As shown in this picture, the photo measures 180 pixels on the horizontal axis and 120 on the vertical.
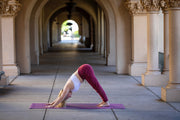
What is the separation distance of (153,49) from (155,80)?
987 millimetres

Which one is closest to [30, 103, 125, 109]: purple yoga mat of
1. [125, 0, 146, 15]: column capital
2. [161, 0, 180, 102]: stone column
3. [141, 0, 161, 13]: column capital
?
[161, 0, 180, 102]: stone column

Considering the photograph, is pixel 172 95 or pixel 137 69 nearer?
pixel 172 95

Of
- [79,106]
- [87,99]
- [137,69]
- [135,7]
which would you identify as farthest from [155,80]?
[79,106]

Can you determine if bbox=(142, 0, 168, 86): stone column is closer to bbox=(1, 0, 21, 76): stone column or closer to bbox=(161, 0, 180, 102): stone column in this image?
A: bbox=(161, 0, 180, 102): stone column

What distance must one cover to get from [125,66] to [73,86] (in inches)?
278

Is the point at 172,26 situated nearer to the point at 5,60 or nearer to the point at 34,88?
the point at 34,88

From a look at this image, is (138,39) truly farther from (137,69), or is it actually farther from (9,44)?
(9,44)

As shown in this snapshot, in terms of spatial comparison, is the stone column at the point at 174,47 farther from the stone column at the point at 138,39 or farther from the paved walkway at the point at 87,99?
the stone column at the point at 138,39

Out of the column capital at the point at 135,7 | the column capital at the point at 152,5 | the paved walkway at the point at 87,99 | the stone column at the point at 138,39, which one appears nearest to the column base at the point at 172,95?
the paved walkway at the point at 87,99

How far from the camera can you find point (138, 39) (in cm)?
1395

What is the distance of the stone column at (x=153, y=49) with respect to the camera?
1115 cm

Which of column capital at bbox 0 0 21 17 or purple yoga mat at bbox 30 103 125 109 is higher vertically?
column capital at bbox 0 0 21 17

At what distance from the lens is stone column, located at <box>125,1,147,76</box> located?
13.7m

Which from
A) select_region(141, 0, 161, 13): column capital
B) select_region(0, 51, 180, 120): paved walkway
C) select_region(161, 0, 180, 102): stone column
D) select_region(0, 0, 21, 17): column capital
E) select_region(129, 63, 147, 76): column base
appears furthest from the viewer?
select_region(129, 63, 147, 76): column base
